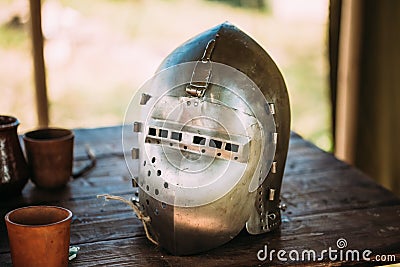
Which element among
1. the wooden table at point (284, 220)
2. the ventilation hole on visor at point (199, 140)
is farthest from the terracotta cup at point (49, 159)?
the ventilation hole on visor at point (199, 140)

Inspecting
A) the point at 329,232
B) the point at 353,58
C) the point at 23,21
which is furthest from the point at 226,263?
the point at 23,21

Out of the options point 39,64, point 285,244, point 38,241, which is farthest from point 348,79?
point 38,241

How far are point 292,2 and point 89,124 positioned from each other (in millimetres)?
982

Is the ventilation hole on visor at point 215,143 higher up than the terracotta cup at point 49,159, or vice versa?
the ventilation hole on visor at point 215,143

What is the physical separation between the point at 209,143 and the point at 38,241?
288 mm

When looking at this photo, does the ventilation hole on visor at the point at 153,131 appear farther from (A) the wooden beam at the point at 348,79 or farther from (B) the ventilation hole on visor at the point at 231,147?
(A) the wooden beam at the point at 348,79

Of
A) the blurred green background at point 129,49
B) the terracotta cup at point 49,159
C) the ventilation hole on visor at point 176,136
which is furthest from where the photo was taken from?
the blurred green background at point 129,49

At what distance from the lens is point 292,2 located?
8.44 ft

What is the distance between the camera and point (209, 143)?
0.95 metres

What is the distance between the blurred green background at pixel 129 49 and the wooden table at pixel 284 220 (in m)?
1.19

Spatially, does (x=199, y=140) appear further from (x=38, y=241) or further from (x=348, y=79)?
(x=348, y=79)

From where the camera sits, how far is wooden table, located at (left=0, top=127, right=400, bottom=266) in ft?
3.16

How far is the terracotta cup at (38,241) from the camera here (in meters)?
0.85

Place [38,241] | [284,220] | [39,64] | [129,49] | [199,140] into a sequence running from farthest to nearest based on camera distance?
[129,49] → [39,64] → [284,220] → [199,140] → [38,241]
